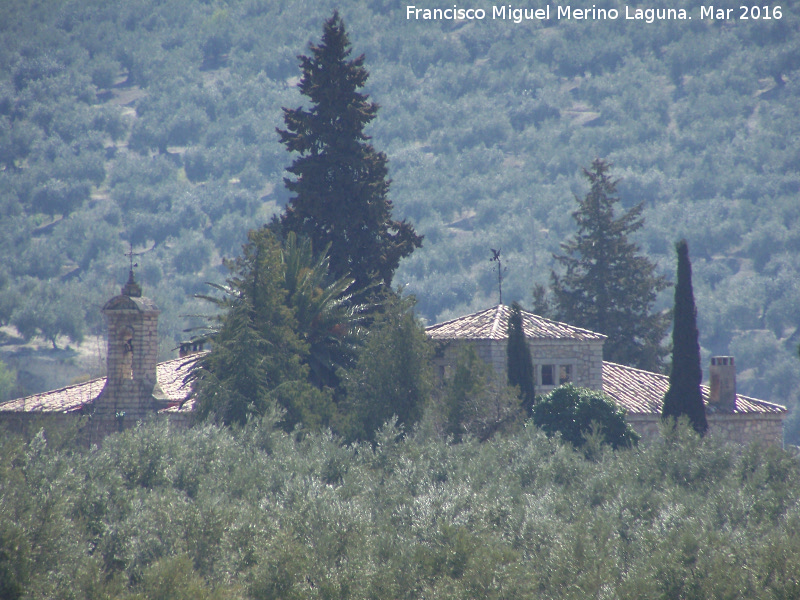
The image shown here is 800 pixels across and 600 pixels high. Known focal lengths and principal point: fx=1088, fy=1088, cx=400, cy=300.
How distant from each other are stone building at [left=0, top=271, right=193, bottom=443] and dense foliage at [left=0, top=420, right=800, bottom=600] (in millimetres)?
9575

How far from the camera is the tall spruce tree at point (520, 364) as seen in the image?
30.1 m

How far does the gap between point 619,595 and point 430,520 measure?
3.54m

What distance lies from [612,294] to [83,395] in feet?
81.4

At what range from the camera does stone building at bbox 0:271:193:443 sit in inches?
1303

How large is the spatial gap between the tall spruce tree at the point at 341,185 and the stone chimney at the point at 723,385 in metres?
10.7

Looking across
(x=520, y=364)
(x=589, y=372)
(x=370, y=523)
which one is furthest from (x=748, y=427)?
(x=370, y=523)

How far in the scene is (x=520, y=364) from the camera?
99.1 ft

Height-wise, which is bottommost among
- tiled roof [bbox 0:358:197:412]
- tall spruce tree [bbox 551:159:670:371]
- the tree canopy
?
the tree canopy

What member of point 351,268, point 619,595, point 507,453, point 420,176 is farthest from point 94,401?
point 420,176

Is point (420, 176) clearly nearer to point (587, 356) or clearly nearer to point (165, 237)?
point (165, 237)

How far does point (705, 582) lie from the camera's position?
1769 centimetres

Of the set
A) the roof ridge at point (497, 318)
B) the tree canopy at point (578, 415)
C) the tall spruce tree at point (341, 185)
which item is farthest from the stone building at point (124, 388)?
the tree canopy at point (578, 415)

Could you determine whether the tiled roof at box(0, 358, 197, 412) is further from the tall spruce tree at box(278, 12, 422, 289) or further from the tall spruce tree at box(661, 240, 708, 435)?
the tall spruce tree at box(661, 240, 708, 435)

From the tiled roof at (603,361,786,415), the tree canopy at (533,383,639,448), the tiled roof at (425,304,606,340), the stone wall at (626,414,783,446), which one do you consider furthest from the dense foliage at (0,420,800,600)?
the stone wall at (626,414,783,446)
